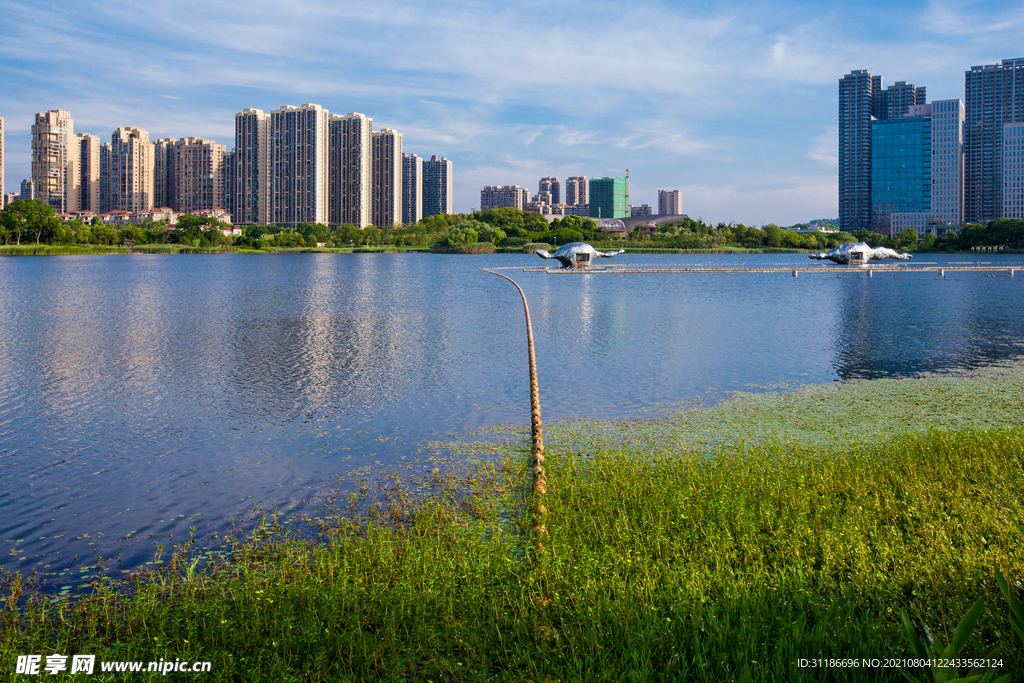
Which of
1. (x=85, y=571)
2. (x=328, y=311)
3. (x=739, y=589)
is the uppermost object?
(x=328, y=311)

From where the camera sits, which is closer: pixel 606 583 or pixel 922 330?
pixel 606 583

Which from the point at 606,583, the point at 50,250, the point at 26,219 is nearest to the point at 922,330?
the point at 606,583

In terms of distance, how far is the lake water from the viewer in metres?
14.5

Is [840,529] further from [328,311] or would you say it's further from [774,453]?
[328,311]

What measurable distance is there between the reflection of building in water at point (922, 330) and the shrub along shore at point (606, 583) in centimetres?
1759

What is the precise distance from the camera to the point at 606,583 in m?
8.45

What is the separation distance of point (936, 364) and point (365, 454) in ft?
83.5

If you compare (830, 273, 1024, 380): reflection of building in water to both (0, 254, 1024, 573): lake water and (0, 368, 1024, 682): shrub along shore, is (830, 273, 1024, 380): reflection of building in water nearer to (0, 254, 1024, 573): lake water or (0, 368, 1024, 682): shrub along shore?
(0, 254, 1024, 573): lake water

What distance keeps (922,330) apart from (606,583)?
4263cm

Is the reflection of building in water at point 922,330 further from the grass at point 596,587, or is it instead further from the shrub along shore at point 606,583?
the grass at point 596,587

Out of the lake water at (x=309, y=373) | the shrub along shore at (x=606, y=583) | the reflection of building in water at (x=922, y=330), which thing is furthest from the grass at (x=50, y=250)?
the shrub along shore at (x=606, y=583)

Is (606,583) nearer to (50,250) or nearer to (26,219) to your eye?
(50,250)

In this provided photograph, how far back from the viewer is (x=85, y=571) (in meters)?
10.7

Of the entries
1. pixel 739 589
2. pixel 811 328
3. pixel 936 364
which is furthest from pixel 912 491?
pixel 811 328
